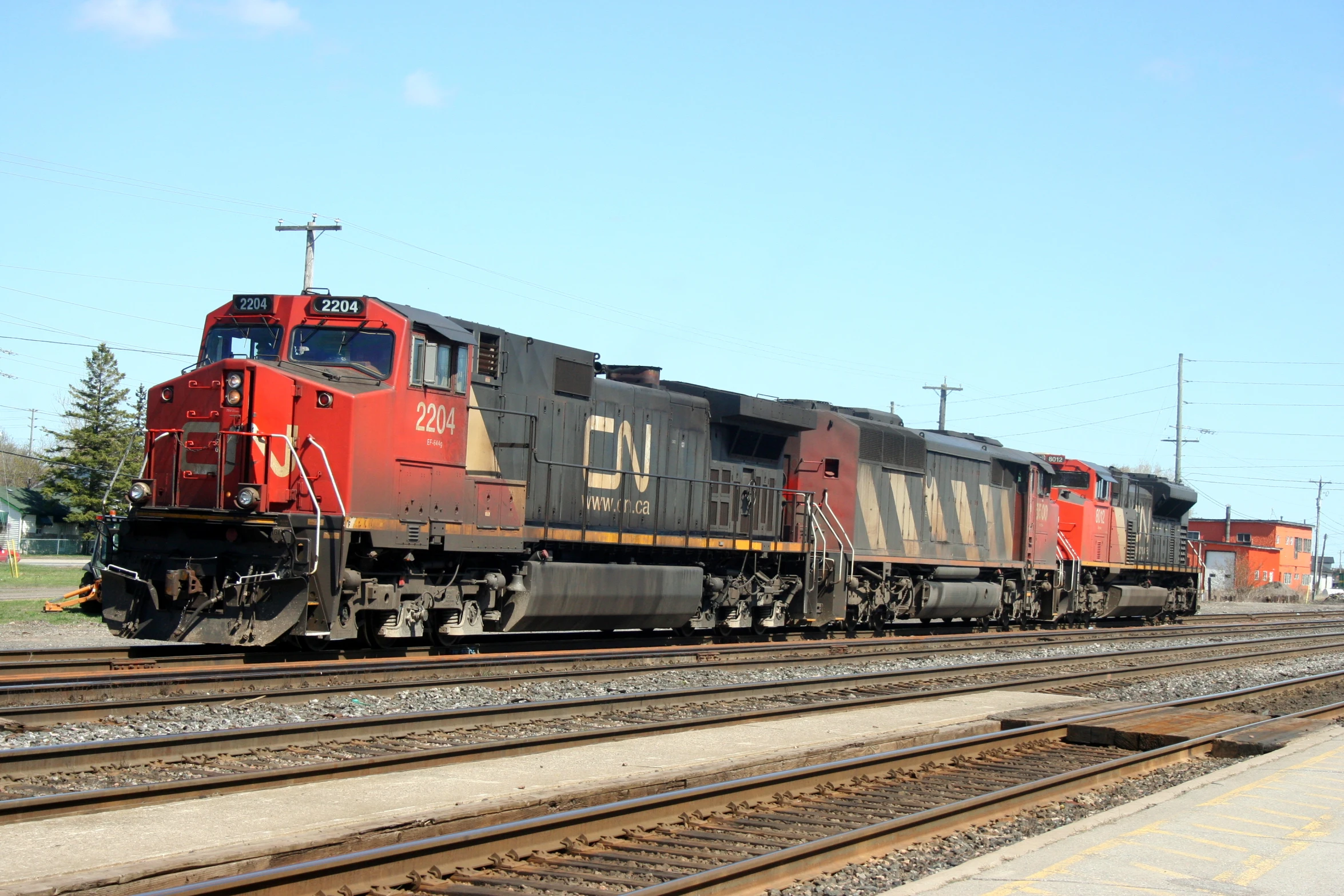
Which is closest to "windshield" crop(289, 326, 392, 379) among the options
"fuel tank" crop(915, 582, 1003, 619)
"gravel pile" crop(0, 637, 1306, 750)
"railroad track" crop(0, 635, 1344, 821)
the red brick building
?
"gravel pile" crop(0, 637, 1306, 750)

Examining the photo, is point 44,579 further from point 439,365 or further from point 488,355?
point 439,365

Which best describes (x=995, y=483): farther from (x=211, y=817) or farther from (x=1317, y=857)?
(x=211, y=817)

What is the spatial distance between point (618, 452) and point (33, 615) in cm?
1028

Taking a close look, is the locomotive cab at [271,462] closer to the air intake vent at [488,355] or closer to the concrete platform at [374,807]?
Result: the air intake vent at [488,355]

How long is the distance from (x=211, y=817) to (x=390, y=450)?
6.78 metres

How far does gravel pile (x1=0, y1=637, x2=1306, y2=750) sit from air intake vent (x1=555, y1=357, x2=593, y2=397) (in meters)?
3.87

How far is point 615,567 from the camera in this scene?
15.8 m

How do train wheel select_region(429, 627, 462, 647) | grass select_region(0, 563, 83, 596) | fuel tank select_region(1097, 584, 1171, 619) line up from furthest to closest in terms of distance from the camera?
fuel tank select_region(1097, 584, 1171, 619) < grass select_region(0, 563, 83, 596) < train wheel select_region(429, 627, 462, 647)

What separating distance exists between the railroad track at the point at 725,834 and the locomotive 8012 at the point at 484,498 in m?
5.85

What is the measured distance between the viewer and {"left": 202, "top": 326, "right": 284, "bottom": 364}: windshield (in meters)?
12.8

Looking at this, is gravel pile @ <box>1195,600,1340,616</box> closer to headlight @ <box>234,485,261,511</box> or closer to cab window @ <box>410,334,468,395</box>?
cab window @ <box>410,334,468,395</box>

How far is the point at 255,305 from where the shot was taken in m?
12.8

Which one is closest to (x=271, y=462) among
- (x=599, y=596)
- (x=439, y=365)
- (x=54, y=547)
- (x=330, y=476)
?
(x=330, y=476)

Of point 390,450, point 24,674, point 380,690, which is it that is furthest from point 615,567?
point 24,674
